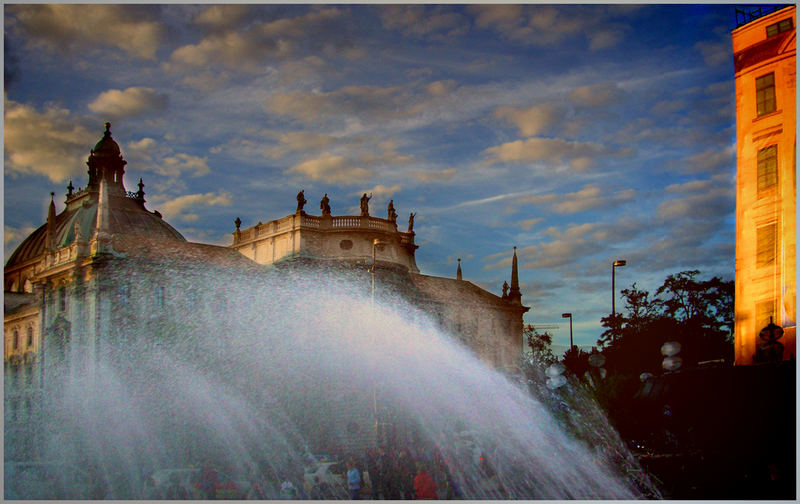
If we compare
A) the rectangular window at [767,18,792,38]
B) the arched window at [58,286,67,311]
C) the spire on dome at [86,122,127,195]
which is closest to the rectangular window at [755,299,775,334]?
the rectangular window at [767,18,792,38]

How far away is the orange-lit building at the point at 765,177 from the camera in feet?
37.6

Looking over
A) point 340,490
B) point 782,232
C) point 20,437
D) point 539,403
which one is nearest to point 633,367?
point 539,403

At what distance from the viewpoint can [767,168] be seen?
1187cm

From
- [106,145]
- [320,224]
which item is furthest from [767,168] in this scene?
[320,224]

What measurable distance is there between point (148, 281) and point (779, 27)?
571 inches

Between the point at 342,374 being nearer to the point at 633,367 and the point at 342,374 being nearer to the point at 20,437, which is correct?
the point at 633,367

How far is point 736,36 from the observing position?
39.7 ft

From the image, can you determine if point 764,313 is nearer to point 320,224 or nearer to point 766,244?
point 766,244

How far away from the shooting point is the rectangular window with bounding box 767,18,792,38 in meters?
11.6

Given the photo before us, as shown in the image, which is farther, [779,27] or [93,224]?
[93,224]

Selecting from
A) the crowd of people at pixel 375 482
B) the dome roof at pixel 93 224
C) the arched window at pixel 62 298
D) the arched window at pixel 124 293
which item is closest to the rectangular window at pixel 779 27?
the crowd of people at pixel 375 482

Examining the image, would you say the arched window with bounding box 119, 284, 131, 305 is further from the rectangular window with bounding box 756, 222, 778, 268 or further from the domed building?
the rectangular window with bounding box 756, 222, 778, 268

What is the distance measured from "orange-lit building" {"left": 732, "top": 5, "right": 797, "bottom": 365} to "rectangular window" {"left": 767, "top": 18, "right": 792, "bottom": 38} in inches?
0.5

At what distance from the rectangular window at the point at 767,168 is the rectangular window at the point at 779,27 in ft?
4.94
